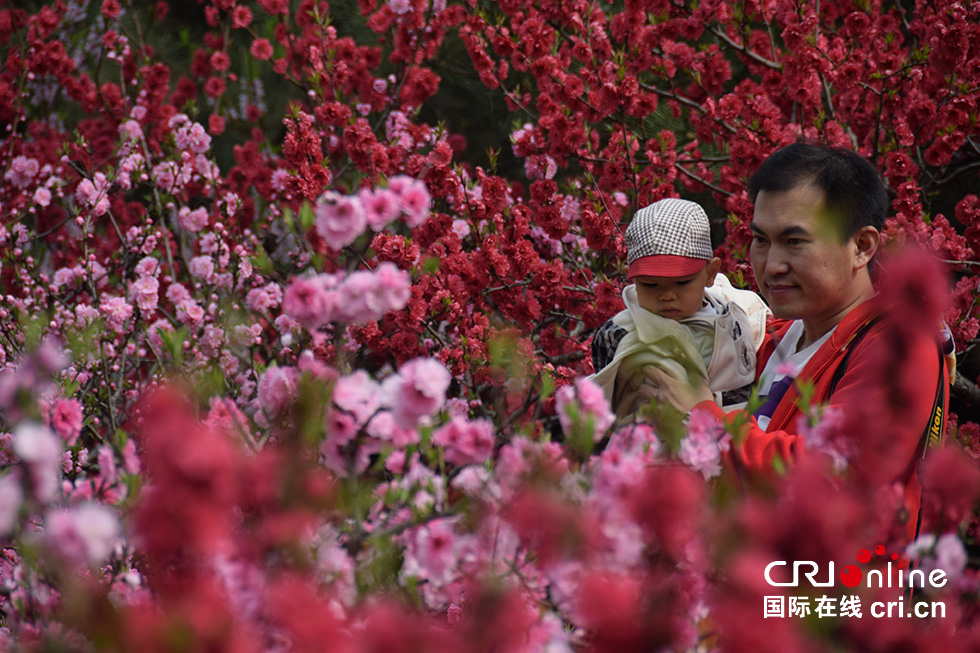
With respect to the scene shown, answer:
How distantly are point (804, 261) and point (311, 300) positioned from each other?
1.07m

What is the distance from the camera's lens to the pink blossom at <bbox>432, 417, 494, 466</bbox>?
1156mm

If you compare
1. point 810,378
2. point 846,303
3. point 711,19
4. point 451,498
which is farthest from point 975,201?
point 451,498

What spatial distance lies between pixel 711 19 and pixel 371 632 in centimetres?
342

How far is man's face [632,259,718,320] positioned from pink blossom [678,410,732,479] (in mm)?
831

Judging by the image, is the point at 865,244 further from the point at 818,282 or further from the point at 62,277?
the point at 62,277

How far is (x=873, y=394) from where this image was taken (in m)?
1.00

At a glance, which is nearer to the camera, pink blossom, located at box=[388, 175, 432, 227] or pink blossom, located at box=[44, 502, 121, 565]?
pink blossom, located at box=[44, 502, 121, 565]

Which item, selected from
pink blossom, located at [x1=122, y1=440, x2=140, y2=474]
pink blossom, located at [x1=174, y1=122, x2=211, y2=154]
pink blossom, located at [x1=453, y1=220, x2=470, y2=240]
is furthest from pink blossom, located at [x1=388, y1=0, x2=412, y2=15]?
pink blossom, located at [x1=122, y1=440, x2=140, y2=474]

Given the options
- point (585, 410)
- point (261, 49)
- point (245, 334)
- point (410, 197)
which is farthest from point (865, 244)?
point (261, 49)

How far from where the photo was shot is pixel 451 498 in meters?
1.31

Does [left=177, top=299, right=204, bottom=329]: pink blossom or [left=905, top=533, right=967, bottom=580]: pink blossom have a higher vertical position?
[left=177, top=299, right=204, bottom=329]: pink blossom

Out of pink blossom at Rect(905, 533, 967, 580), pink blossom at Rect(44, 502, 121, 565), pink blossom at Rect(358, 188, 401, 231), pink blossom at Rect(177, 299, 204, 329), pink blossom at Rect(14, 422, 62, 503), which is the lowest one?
pink blossom at Rect(44, 502, 121, 565)

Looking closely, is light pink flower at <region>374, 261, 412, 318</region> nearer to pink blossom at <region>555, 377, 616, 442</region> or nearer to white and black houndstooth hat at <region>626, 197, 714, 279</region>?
pink blossom at <region>555, 377, 616, 442</region>

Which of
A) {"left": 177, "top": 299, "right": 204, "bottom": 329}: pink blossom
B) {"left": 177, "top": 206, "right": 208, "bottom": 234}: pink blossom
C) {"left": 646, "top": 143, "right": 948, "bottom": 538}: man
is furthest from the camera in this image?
{"left": 177, "top": 206, "right": 208, "bottom": 234}: pink blossom
